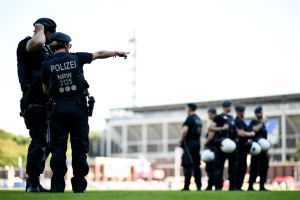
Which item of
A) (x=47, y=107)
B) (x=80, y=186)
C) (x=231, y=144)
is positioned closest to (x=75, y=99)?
(x=47, y=107)

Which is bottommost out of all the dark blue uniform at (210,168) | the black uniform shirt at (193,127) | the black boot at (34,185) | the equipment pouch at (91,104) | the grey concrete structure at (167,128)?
the black boot at (34,185)

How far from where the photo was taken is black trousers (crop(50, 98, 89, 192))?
7.68m

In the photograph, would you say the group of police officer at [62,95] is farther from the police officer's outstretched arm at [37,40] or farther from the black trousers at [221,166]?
the black trousers at [221,166]

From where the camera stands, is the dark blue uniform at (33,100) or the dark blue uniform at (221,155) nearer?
the dark blue uniform at (33,100)

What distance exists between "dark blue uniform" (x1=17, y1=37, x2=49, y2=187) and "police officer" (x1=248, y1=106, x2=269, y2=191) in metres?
5.86

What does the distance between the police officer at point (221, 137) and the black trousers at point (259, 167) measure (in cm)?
43

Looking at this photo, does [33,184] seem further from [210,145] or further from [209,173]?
[209,173]

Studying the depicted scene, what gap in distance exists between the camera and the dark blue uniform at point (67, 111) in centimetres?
762

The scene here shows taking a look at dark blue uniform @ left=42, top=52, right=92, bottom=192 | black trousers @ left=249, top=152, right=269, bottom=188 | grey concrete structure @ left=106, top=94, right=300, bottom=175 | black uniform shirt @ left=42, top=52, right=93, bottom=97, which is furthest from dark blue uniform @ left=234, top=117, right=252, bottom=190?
grey concrete structure @ left=106, top=94, right=300, bottom=175

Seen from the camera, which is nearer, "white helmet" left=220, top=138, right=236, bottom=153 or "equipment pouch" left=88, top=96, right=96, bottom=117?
"equipment pouch" left=88, top=96, right=96, bottom=117

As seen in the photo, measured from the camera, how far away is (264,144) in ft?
42.5

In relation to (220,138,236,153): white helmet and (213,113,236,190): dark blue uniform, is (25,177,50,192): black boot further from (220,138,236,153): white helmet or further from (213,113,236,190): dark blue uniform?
(213,113,236,190): dark blue uniform

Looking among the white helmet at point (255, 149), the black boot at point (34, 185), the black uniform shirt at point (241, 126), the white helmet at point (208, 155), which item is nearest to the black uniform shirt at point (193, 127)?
the white helmet at point (208, 155)

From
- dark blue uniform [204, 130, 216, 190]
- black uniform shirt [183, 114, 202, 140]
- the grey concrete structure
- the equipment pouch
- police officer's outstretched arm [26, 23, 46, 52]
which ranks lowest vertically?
dark blue uniform [204, 130, 216, 190]
